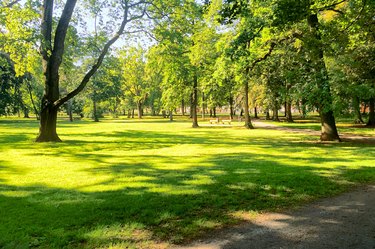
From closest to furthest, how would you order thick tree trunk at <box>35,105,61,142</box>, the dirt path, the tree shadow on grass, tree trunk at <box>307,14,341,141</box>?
the dirt path, the tree shadow on grass, tree trunk at <box>307,14,341,141</box>, thick tree trunk at <box>35,105,61,142</box>

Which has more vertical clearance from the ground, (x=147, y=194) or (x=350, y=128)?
(x=147, y=194)

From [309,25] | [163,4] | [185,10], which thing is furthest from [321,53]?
[163,4]

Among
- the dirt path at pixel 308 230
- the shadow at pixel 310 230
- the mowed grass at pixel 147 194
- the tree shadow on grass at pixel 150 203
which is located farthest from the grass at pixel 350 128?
the dirt path at pixel 308 230

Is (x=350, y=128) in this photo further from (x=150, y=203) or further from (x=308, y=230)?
(x=150, y=203)

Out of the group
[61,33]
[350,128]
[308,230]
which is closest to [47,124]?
[61,33]

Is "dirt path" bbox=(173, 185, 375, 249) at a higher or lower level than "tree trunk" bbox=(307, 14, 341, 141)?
lower

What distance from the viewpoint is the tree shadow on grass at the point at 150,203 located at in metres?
5.07

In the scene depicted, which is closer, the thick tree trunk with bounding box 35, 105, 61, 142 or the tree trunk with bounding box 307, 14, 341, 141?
the tree trunk with bounding box 307, 14, 341, 141

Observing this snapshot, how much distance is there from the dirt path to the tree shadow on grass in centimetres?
41

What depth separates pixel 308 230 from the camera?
5.25 m

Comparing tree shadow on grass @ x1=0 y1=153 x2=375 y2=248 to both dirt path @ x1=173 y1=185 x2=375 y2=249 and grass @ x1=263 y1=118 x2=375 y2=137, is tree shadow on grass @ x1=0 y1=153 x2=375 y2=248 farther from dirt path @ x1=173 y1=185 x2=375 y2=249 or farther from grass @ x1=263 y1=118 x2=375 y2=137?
grass @ x1=263 y1=118 x2=375 y2=137

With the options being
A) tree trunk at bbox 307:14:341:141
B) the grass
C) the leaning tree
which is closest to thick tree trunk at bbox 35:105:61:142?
the leaning tree

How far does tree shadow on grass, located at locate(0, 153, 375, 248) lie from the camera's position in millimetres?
5066

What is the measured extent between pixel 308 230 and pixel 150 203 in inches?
120
